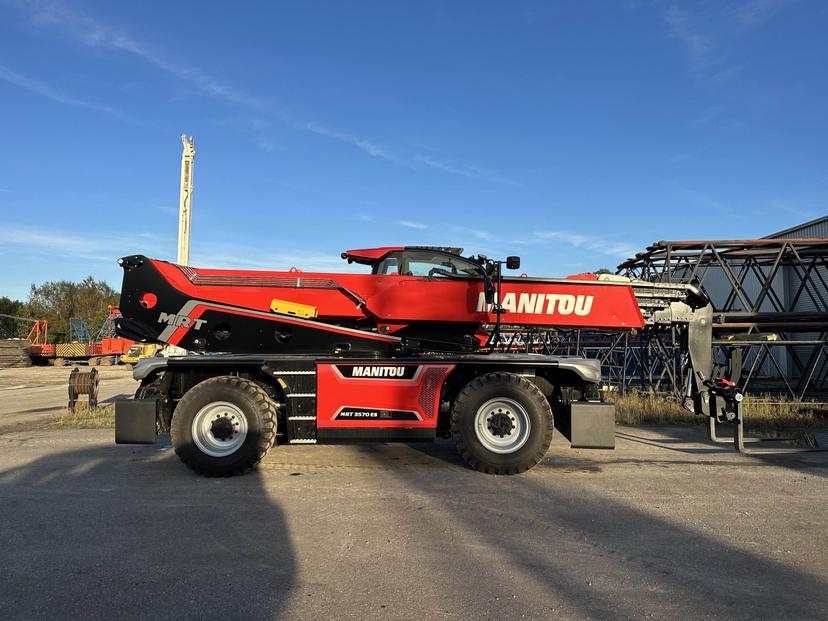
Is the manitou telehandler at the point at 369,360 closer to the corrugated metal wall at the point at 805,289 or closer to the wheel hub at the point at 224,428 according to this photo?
the wheel hub at the point at 224,428

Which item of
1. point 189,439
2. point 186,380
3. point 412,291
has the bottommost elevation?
point 189,439

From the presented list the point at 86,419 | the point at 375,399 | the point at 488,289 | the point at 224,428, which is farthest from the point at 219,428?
the point at 86,419

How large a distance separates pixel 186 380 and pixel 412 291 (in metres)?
3.13

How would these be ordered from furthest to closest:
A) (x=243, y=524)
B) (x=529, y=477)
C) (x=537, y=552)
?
(x=529, y=477)
(x=243, y=524)
(x=537, y=552)

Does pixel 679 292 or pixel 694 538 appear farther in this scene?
pixel 679 292

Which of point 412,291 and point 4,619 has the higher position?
point 412,291

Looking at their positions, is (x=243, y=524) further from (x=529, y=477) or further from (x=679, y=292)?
(x=679, y=292)

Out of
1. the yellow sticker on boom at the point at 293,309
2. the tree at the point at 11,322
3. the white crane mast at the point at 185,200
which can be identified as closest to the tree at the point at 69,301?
the tree at the point at 11,322

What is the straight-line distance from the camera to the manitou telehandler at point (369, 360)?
6727mm

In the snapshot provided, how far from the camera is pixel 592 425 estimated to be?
6.73 m

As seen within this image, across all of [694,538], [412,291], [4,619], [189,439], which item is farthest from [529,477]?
[4,619]

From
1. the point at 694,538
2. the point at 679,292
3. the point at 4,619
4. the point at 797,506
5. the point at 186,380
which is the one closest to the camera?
the point at 4,619

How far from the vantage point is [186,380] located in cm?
727

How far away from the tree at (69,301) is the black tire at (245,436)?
60706 mm
